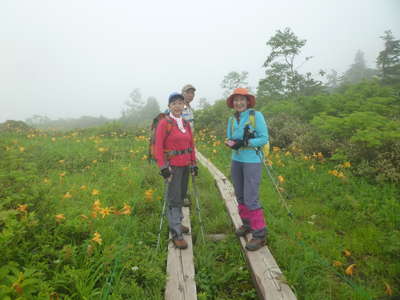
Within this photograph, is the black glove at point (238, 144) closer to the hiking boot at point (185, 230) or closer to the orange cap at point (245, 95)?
the orange cap at point (245, 95)

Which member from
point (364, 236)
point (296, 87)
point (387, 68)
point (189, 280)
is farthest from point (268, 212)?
point (387, 68)

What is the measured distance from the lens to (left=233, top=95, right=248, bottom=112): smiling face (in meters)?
3.88

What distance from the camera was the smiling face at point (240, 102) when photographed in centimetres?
388

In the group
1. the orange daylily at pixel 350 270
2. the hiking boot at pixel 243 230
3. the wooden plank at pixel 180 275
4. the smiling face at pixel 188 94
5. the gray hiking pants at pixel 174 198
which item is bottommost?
the orange daylily at pixel 350 270

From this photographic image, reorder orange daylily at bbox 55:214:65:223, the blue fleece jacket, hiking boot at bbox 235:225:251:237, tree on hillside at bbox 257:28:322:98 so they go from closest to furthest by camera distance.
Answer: orange daylily at bbox 55:214:65:223 → the blue fleece jacket → hiking boot at bbox 235:225:251:237 → tree on hillside at bbox 257:28:322:98

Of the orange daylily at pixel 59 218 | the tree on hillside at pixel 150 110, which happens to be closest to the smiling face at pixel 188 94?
the orange daylily at pixel 59 218

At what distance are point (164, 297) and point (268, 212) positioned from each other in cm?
A: 298

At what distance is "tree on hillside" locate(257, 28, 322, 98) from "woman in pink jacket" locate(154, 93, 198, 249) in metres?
17.0

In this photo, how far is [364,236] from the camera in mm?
4078

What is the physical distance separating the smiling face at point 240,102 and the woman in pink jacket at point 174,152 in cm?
91

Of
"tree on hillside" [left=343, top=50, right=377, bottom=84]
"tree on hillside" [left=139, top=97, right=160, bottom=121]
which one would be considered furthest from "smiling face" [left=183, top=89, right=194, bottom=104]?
"tree on hillside" [left=139, top=97, right=160, bottom=121]

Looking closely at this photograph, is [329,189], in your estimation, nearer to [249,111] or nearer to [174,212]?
[249,111]

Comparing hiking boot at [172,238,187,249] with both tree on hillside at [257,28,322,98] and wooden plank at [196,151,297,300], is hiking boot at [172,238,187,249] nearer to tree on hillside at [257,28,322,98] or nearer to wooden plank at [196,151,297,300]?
wooden plank at [196,151,297,300]

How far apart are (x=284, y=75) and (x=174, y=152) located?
743 inches
